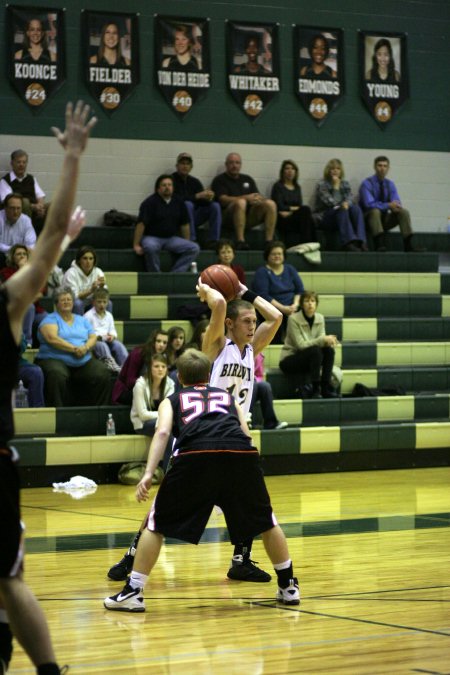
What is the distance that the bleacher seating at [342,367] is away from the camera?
10.1 metres

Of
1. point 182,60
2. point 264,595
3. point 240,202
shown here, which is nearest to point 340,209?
point 240,202

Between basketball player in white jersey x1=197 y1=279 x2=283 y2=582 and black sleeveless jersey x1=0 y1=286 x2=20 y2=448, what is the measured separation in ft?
7.96

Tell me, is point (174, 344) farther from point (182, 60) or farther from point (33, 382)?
point (182, 60)

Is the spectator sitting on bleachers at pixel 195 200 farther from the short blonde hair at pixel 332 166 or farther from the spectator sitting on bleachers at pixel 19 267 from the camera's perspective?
the spectator sitting on bleachers at pixel 19 267

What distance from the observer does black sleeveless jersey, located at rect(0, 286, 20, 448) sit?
133 inches

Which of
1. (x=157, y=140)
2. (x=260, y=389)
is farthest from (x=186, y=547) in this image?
(x=157, y=140)

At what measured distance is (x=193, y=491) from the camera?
16.7 ft

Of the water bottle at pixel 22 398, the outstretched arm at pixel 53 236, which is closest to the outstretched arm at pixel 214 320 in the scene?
the outstretched arm at pixel 53 236

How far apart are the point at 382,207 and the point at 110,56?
12.9 ft

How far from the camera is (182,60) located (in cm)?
1431

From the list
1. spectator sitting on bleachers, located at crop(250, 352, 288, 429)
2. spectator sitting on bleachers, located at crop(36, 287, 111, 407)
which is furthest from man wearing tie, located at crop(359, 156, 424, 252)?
spectator sitting on bleachers, located at crop(36, 287, 111, 407)

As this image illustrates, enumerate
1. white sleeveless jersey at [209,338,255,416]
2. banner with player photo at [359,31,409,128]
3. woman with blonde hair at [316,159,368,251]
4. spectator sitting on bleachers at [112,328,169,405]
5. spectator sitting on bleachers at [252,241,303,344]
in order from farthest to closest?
banner with player photo at [359,31,409,128] → woman with blonde hair at [316,159,368,251] → spectator sitting on bleachers at [252,241,303,344] → spectator sitting on bleachers at [112,328,169,405] → white sleeveless jersey at [209,338,255,416]

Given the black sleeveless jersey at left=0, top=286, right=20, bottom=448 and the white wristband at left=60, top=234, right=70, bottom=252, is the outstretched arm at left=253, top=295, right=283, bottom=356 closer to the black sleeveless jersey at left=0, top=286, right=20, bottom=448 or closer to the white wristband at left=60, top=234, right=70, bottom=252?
the white wristband at left=60, top=234, right=70, bottom=252

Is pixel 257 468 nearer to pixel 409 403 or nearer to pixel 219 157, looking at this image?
pixel 409 403
